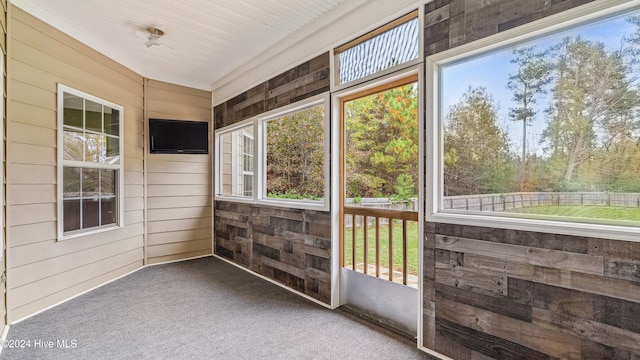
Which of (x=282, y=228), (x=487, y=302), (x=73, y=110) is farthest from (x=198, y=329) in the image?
(x=73, y=110)

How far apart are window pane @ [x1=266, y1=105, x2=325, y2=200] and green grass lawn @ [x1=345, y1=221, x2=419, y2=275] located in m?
0.62

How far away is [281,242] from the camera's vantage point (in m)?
3.67

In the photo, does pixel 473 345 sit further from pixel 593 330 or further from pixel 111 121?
pixel 111 121

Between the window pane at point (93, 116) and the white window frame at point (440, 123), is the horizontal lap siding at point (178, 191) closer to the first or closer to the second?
the window pane at point (93, 116)

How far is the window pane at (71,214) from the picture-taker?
3.28 metres

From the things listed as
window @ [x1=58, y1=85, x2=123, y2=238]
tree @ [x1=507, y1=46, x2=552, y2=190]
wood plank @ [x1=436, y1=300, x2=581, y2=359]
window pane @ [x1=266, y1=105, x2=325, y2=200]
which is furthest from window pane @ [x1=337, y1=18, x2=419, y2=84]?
window @ [x1=58, y1=85, x2=123, y2=238]

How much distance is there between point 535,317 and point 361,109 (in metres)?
2.07

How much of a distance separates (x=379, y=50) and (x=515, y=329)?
2.29 metres

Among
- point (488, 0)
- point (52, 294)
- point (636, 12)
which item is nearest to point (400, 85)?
point (488, 0)

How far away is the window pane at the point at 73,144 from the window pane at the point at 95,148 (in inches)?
3.2

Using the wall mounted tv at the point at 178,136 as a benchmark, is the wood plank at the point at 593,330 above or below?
below

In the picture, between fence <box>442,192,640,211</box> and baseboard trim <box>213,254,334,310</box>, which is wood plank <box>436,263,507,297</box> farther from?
baseboard trim <box>213,254,334,310</box>

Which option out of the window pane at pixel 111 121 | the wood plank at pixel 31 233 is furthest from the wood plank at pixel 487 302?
the window pane at pixel 111 121

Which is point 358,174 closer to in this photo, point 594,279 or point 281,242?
point 281,242
